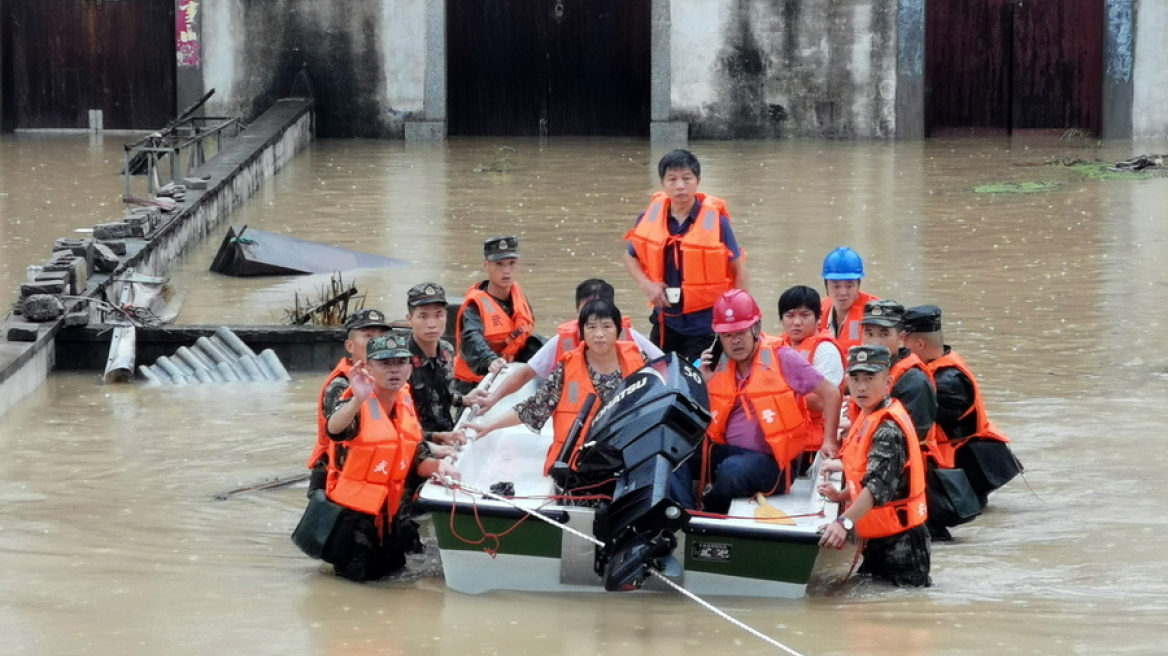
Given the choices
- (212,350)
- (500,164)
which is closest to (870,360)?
(212,350)

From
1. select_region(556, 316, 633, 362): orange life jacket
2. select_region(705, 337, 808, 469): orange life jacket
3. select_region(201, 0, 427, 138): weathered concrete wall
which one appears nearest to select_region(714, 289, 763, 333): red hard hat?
select_region(705, 337, 808, 469): orange life jacket

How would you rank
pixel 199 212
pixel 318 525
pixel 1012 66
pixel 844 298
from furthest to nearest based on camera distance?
1. pixel 1012 66
2. pixel 199 212
3. pixel 844 298
4. pixel 318 525

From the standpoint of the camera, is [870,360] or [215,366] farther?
[215,366]

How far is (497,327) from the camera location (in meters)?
9.88

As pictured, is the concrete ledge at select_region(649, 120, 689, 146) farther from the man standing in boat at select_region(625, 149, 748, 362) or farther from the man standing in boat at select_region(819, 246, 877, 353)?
the man standing in boat at select_region(819, 246, 877, 353)

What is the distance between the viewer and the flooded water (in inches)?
292

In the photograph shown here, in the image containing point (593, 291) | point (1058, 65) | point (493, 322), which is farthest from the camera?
point (1058, 65)

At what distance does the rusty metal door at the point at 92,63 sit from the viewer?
3038 centimetres

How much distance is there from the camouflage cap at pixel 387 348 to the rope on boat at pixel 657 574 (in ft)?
1.86

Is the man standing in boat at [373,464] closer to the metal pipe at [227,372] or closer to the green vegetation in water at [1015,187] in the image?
the metal pipe at [227,372]

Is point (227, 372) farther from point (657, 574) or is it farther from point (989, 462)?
point (657, 574)

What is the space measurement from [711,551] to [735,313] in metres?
1.17

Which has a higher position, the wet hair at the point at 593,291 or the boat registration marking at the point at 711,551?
the wet hair at the point at 593,291

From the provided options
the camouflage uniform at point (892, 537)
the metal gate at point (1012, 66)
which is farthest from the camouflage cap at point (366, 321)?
the metal gate at point (1012, 66)
